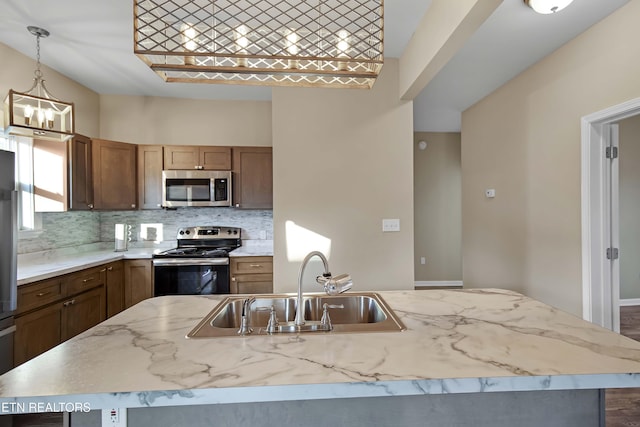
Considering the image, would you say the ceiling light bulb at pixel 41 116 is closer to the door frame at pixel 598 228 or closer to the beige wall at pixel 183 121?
the beige wall at pixel 183 121

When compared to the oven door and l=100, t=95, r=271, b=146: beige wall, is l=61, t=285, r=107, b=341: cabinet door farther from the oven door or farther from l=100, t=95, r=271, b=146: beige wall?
l=100, t=95, r=271, b=146: beige wall

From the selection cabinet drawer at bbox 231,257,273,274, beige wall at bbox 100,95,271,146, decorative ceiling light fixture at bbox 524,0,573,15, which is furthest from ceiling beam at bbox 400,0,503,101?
cabinet drawer at bbox 231,257,273,274

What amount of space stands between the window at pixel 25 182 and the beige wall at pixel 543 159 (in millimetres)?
4776

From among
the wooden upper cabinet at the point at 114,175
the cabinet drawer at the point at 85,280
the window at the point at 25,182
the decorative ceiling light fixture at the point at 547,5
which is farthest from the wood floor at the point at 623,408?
the window at the point at 25,182

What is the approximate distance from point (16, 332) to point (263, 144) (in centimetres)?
280

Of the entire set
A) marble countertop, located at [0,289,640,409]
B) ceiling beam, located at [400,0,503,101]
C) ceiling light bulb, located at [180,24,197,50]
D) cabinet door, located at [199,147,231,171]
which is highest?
ceiling beam, located at [400,0,503,101]

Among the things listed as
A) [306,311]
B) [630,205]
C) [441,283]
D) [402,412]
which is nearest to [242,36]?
[306,311]

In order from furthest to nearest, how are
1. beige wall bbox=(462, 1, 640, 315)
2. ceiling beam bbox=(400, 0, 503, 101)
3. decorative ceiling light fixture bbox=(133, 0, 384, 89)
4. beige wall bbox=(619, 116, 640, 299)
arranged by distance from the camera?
beige wall bbox=(619, 116, 640, 299) → beige wall bbox=(462, 1, 640, 315) → ceiling beam bbox=(400, 0, 503, 101) → decorative ceiling light fixture bbox=(133, 0, 384, 89)

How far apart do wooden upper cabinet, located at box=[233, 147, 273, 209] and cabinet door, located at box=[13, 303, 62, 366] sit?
1838 mm

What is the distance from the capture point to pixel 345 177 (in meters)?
2.83

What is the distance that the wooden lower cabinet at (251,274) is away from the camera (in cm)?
313

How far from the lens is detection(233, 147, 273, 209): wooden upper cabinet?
3496 mm

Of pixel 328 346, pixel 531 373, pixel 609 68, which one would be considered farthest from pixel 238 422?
pixel 609 68

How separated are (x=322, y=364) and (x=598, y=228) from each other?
270 cm
